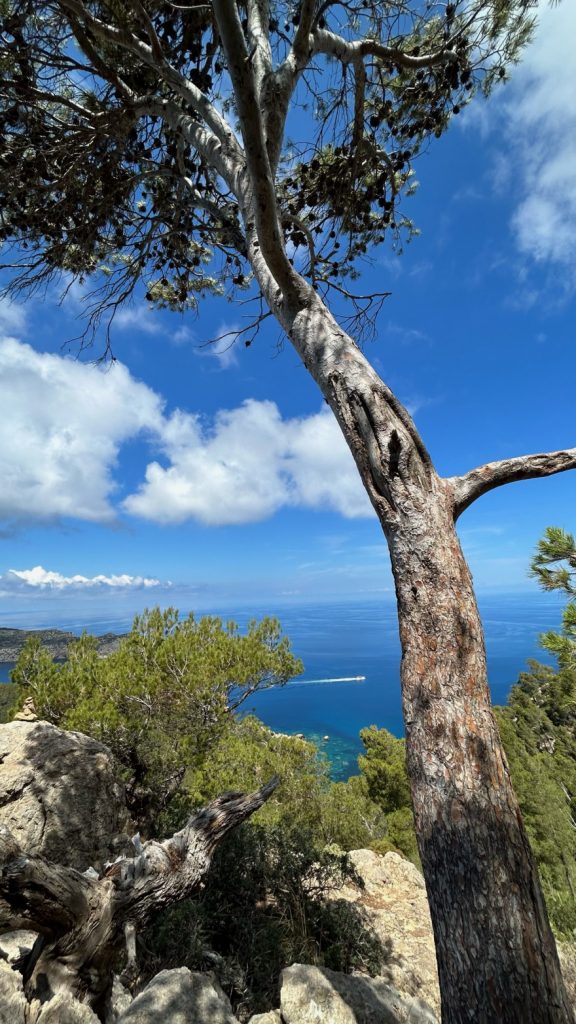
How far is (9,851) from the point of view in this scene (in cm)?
265

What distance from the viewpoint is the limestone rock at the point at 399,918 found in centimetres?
496

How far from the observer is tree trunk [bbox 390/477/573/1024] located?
129 cm

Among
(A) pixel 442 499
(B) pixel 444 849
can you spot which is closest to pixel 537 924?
(B) pixel 444 849

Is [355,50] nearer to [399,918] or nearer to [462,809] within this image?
[462,809]

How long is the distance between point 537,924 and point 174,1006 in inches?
112

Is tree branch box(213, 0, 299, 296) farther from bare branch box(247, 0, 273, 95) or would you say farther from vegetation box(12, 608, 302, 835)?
vegetation box(12, 608, 302, 835)

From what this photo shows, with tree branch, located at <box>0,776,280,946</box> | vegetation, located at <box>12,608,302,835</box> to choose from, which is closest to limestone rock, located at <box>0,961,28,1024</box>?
tree branch, located at <box>0,776,280,946</box>

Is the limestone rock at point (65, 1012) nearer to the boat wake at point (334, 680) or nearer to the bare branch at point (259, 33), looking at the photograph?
the bare branch at point (259, 33)

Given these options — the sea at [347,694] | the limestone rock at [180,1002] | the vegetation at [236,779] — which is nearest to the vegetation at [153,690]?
the vegetation at [236,779]

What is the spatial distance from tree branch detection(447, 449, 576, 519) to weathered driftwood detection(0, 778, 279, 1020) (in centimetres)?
330

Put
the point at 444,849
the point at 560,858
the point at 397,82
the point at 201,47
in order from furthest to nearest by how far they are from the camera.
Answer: the point at 560,858, the point at 397,82, the point at 201,47, the point at 444,849

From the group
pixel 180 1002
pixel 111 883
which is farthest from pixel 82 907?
pixel 180 1002

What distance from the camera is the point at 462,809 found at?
1.52 m

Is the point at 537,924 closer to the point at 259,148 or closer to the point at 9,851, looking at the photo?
the point at 9,851
